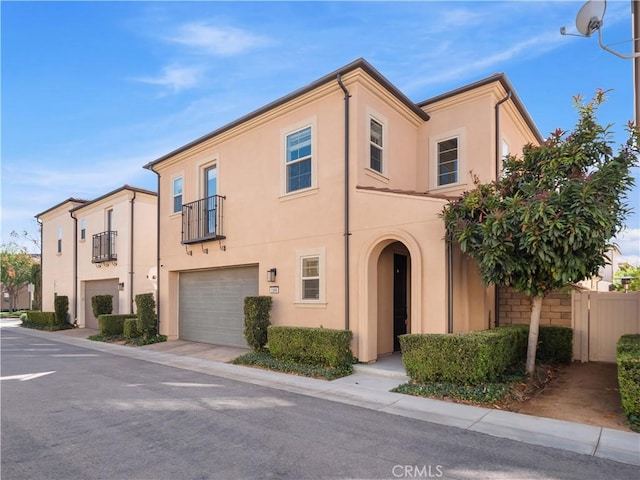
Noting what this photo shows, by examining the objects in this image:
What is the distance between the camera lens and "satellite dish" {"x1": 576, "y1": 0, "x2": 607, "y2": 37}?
5.28 meters

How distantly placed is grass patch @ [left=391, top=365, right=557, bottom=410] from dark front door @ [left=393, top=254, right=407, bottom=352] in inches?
126

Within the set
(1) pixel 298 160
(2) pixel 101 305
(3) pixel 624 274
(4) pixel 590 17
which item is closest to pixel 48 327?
(2) pixel 101 305

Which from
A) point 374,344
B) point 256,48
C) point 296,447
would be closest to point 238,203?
point 256,48

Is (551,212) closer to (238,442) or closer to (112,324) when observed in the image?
(238,442)

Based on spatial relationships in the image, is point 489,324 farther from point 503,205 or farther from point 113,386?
point 113,386

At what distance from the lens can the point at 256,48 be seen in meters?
10.1

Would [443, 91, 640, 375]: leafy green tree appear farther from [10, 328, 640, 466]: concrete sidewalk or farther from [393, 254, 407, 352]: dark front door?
[393, 254, 407, 352]: dark front door

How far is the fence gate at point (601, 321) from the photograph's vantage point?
8.60 m

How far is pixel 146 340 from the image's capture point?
13609mm

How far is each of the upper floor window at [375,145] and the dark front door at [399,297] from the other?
2.28m

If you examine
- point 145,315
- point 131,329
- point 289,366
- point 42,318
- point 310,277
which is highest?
point 310,277

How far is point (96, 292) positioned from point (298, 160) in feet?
48.7

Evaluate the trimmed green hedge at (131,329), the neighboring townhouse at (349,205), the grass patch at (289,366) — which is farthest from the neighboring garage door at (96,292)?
the grass patch at (289,366)

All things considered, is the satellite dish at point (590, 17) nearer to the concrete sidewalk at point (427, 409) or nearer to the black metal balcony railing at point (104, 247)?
the concrete sidewalk at point (427, 409)
